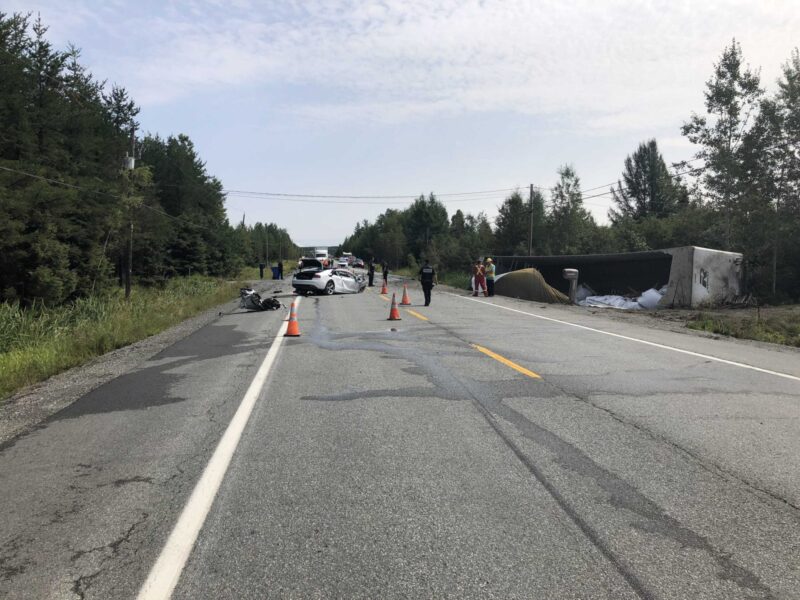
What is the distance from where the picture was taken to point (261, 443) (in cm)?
524

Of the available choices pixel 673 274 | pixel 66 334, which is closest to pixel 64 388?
pixel 66 334

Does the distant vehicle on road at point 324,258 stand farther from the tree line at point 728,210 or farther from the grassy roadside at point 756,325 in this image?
the grassy roadside at point 756,325

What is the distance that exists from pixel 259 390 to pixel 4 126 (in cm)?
2712

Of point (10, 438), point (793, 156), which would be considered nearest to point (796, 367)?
point (10, 438)

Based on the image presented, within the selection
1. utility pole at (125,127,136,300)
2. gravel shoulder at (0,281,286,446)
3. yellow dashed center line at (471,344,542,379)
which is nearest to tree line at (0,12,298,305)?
utility pole at (125,127,136,300)

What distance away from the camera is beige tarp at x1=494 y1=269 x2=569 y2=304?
1049 inches

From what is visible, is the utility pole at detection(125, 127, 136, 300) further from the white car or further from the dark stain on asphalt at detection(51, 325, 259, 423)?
the dark stain on asphalt at detection(51, 325, 259, 423)

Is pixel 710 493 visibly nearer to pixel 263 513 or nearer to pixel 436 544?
pixel 436 544

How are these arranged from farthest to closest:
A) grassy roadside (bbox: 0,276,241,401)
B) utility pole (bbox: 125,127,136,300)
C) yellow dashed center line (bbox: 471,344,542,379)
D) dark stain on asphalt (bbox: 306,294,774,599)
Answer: utility pole (bbox: 125,127,136,300), grassy roadside (bbox: 0,276,241,401), yellow dashed center line (bbox: 471,344,542,379), dark stain on asphalt (bbox: 306,294,774,599)

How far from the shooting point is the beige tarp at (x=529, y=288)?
26.6m

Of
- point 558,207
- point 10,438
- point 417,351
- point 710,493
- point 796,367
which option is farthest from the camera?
point 558,207

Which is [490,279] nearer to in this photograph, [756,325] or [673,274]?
[673,274]

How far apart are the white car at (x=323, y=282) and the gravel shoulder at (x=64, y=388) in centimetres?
1584

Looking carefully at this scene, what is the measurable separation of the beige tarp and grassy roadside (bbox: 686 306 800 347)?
8.18m
